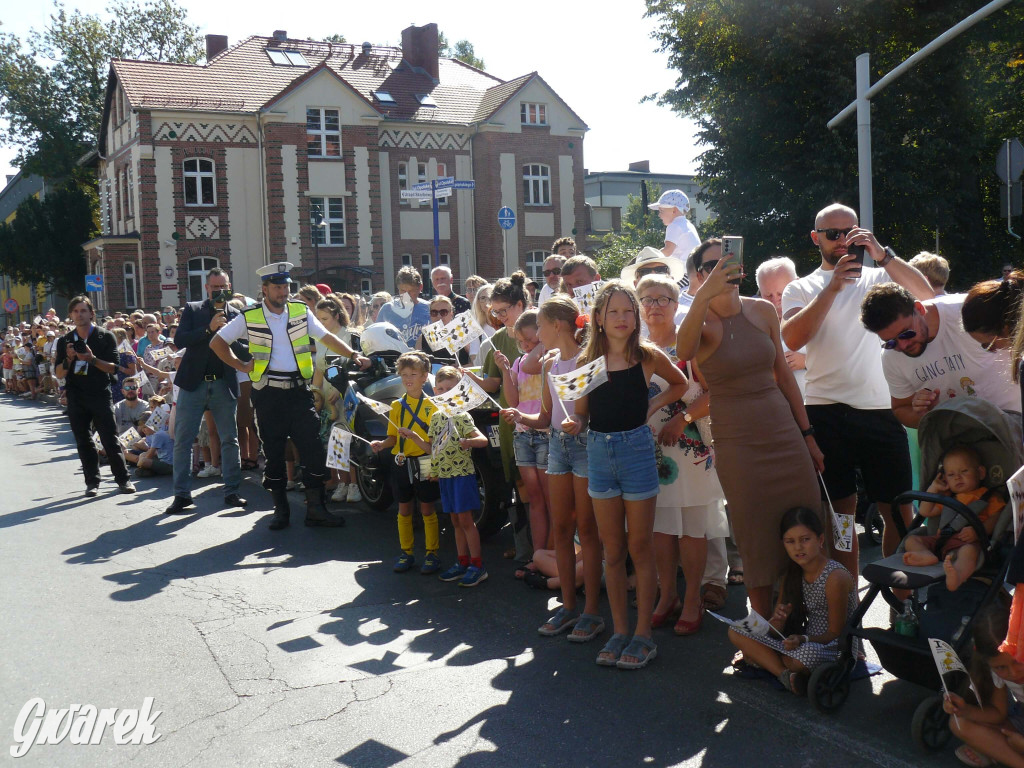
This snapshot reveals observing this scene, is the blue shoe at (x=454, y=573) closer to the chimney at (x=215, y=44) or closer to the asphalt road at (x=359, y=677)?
the asphalt road at (x=359, y=677)

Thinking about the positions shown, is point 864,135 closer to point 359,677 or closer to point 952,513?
point 952,513

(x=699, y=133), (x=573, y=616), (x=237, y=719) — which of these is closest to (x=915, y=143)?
(x=699, y=133)

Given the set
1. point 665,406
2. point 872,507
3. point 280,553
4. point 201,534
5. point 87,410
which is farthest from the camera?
point 87,410

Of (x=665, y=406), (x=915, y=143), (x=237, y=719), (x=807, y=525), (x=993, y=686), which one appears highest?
(x=915, y=143)

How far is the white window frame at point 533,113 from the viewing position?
45.5 m

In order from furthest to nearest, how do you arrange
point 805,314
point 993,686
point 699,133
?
1. point 699,133
2. point 805,314
3. point 993,686

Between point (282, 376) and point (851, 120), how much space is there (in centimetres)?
1933

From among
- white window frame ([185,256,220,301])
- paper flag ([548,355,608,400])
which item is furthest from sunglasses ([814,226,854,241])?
white window frame ([185,256,220,301])

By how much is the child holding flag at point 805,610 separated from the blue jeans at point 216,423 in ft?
A: 22.4

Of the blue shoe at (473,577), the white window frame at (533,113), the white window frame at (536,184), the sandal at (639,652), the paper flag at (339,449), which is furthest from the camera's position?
the white window frame at (536,184)

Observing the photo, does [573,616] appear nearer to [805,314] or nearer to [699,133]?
[805,314]

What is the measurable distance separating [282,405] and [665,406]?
183 inches

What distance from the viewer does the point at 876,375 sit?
213 inches

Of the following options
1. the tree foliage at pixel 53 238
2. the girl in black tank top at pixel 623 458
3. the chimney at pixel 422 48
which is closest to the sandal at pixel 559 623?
the girl in black tank top at pixel 623 458
